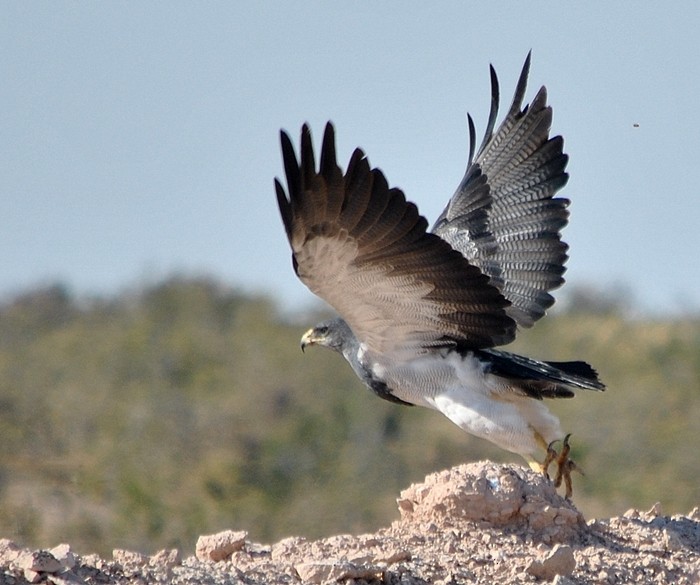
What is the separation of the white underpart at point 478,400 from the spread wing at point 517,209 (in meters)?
1.32

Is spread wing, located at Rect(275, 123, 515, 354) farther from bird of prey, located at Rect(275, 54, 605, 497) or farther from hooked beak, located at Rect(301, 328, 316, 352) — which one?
hooked beak, located at Rect(301, 328, 316, 352)

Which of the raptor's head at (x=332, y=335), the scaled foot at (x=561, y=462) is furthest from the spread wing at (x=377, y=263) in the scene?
the scaled foot at (x=561, y=462)

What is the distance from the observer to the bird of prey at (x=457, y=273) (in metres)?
8.31

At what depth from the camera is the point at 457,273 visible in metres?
8.91

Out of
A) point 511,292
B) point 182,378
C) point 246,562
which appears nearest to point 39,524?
point 511,292

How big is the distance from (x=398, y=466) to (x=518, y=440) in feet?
35.9

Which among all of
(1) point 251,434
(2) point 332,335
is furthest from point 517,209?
(1) point 251,434

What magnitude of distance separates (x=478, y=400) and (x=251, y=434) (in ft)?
39.5

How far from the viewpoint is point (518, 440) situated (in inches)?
370

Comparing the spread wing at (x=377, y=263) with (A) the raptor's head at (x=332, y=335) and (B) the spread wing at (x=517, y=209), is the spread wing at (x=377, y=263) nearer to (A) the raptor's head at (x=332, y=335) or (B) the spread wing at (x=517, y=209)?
(A) the raptor's head at (x=332, y=335)

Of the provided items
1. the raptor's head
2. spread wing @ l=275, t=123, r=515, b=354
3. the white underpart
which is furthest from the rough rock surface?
the raptor's head

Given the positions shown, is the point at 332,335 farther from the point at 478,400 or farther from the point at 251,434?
the point at 251,434

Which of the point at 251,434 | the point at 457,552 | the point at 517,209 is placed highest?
the point at 251,434

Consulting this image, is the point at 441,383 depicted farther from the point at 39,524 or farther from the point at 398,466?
the point at 398,466
